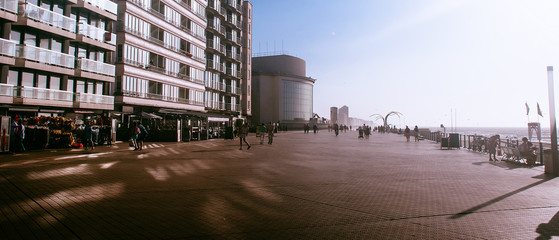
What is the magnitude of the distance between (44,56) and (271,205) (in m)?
24.4

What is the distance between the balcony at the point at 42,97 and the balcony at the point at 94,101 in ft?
2.01

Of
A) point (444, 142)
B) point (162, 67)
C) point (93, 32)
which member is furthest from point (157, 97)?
point (444, 142)

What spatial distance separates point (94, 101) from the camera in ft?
87.5

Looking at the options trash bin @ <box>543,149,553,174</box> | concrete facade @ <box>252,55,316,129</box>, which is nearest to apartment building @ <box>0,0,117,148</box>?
trash bin @ <box>543,149,553,174</box>

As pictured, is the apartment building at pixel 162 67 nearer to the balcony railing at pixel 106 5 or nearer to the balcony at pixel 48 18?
the balcony railing at pixel 106 5

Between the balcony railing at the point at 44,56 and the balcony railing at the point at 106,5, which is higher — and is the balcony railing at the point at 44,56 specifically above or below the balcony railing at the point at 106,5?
below

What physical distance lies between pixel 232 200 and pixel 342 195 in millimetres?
2266

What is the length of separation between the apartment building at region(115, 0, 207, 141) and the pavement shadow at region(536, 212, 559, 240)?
24919mm

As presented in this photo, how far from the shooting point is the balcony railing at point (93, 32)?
25.7 meters

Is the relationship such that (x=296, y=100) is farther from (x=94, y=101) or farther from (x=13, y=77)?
(x=13, y=77)

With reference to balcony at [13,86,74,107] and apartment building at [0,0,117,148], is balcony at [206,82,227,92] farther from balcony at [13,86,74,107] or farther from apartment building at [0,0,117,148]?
balcony at [13,86,74,107]

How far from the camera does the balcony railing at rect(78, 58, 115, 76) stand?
84.4ft

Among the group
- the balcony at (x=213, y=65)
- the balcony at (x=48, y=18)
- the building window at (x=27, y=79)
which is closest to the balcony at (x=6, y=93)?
the building window at (x=27, y=79)

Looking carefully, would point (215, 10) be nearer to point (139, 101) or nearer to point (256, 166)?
point (139, 101)
